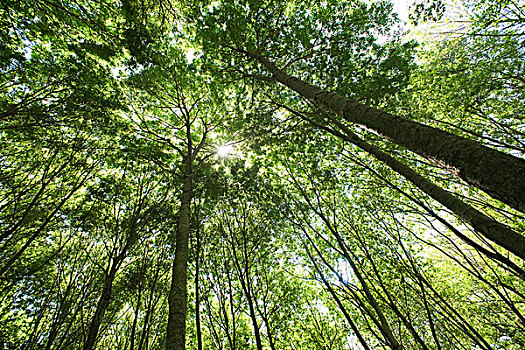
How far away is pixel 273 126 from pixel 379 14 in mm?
4099

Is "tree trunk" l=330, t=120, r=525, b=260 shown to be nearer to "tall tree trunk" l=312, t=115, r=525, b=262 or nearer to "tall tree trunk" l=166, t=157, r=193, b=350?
"tall tree trunk" l=312, t=115, r=525, b=262

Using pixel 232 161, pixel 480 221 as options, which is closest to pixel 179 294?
pixel 480 221

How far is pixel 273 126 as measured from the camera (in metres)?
6.58

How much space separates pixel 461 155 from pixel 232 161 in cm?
676

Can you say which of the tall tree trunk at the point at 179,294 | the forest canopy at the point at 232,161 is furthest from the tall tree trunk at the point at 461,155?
the tall tree trunk at the point at 179,294

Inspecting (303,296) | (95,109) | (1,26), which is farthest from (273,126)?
(303,296)

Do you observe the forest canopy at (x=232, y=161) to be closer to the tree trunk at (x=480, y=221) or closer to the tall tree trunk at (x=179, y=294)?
the tall tree trunk at (x=179, y=294)

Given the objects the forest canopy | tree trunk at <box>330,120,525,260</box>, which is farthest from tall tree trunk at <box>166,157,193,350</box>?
tree trunk at <box>330,120,525,260</box>

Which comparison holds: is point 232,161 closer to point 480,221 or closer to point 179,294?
point 179,294

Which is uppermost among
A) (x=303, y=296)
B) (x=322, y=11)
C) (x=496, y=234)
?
(x=322, y=11)

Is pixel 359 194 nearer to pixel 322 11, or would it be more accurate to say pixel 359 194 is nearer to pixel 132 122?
pixel 322 11

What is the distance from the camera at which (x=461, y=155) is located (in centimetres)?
155

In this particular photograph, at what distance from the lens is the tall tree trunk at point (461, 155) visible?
1271 mm

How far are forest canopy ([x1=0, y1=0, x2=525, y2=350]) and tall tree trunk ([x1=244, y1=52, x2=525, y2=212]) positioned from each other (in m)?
1.56
